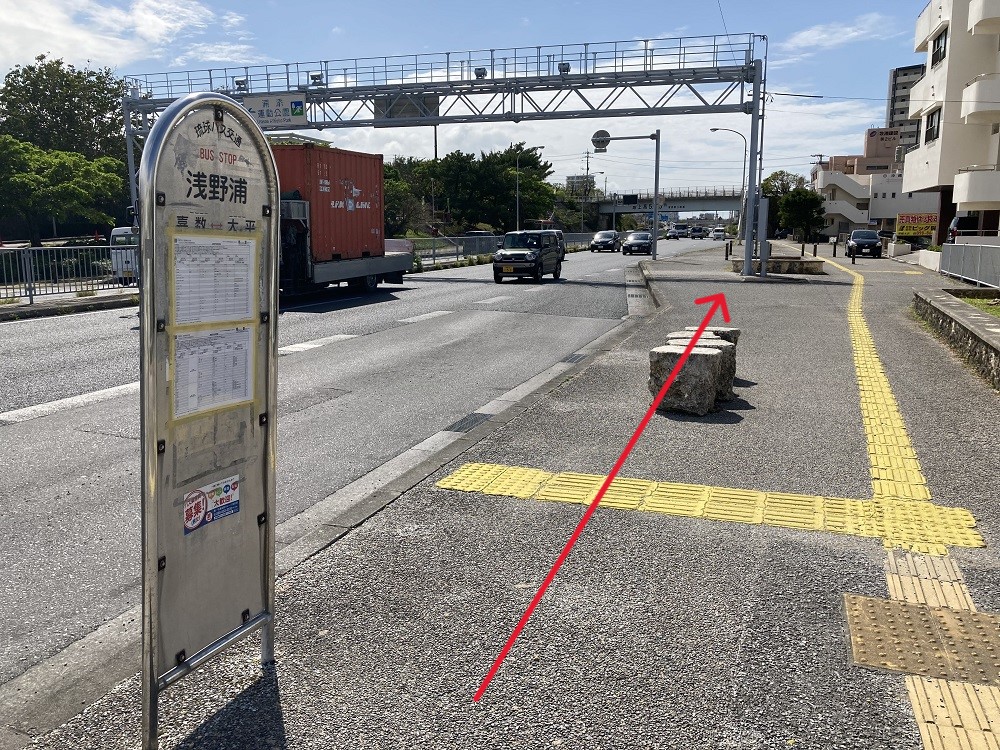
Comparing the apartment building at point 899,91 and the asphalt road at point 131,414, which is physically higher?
the apartment building at point 899,91

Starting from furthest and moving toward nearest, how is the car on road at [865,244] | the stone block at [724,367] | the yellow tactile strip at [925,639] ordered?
1. the car on road at [865,244]
2. the stone block at [724,367]
3. the yellow tactile strip at [925,639]

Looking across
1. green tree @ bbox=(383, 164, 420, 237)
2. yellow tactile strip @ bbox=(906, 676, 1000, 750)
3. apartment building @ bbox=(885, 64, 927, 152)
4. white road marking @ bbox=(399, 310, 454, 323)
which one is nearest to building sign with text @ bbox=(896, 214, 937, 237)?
green tree @ bbox=(383, 164, 420, 237)

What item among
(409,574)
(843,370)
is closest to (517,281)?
(843,370)

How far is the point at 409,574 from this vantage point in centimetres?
453

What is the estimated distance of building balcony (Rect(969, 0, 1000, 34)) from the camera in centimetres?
3619

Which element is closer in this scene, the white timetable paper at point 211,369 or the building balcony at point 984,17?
the white timetable paper at point 211,369

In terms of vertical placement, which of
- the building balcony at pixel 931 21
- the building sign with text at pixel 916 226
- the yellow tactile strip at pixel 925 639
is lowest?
the yellow tactile strip at pixel 925 639

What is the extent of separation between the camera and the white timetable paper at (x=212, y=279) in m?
2.89

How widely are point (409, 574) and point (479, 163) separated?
79.9 m

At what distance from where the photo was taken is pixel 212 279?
3.04 meters

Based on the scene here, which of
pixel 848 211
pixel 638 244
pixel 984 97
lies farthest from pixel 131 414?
pixel 848 211

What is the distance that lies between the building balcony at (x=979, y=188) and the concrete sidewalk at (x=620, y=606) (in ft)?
107

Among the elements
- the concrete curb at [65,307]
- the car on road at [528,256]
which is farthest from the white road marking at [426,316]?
the car on road at [528,256]

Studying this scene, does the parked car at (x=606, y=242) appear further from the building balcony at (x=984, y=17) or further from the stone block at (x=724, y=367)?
the stone block at (x=724, y=367)
